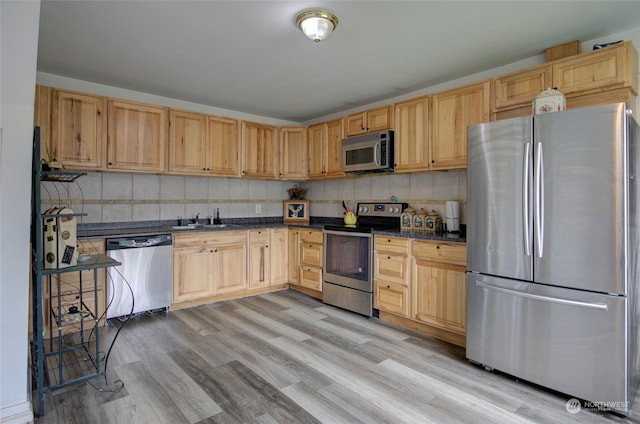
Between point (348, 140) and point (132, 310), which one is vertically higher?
point (348, 140)

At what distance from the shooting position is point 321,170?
15.1ft

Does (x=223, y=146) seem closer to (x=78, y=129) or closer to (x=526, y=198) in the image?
(x=78, y=129)

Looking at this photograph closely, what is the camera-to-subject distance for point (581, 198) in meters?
2.02

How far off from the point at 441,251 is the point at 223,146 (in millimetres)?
2853

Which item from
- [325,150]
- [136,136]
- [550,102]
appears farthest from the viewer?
[325,150]

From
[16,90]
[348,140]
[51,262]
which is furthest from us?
[348,140]

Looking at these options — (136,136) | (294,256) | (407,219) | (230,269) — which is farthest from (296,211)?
(136,136)

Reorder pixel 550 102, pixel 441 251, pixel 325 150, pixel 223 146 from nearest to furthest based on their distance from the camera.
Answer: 1. pixel 550 102
2. pixel 441 251
3. pixel 223 146
4. pixel 325 150

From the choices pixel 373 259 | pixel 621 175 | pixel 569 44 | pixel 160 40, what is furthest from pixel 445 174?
pixel 160 40

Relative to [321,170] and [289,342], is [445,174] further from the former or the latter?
[289,342]

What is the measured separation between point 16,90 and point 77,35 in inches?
42.6

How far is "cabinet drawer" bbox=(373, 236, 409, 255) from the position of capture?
3.28 m

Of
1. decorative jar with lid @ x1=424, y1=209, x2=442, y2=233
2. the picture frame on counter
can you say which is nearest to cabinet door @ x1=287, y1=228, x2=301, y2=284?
the picture frame on counter

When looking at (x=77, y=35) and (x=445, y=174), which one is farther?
(x=445, y=174)
